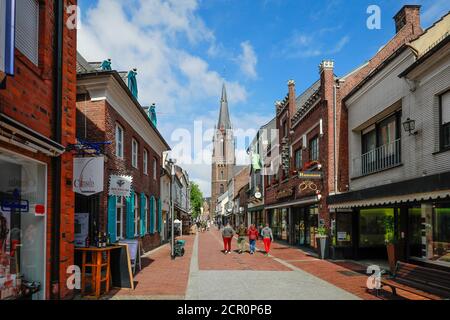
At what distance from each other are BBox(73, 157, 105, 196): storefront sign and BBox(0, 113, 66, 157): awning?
135 cm

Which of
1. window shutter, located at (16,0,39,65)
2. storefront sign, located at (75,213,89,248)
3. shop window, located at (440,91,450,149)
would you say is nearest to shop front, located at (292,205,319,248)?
shop window, located at (440,91,450,149)

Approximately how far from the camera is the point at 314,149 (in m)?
19.9

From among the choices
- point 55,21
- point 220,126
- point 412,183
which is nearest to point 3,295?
point 55,21

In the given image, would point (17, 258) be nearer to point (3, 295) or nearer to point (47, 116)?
point (3, 295)

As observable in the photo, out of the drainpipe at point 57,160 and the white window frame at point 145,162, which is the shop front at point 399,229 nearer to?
the drainpipe at point 57,160

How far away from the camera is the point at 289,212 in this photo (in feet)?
82.0

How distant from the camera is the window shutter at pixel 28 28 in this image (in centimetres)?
648

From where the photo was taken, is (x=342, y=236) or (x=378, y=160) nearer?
(x=378, y=160)

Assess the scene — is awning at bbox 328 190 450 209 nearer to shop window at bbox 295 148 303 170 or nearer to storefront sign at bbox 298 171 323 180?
storefront sign at bbox 298 171 323 180

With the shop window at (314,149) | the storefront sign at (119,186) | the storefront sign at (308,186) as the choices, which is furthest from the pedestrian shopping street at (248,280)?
the shop window at (314,149)

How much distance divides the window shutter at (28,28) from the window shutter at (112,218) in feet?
22.5

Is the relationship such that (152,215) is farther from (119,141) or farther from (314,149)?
(314,149)

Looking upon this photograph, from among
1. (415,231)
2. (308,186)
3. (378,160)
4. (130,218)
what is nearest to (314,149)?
(308,186)

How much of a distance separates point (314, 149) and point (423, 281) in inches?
483
